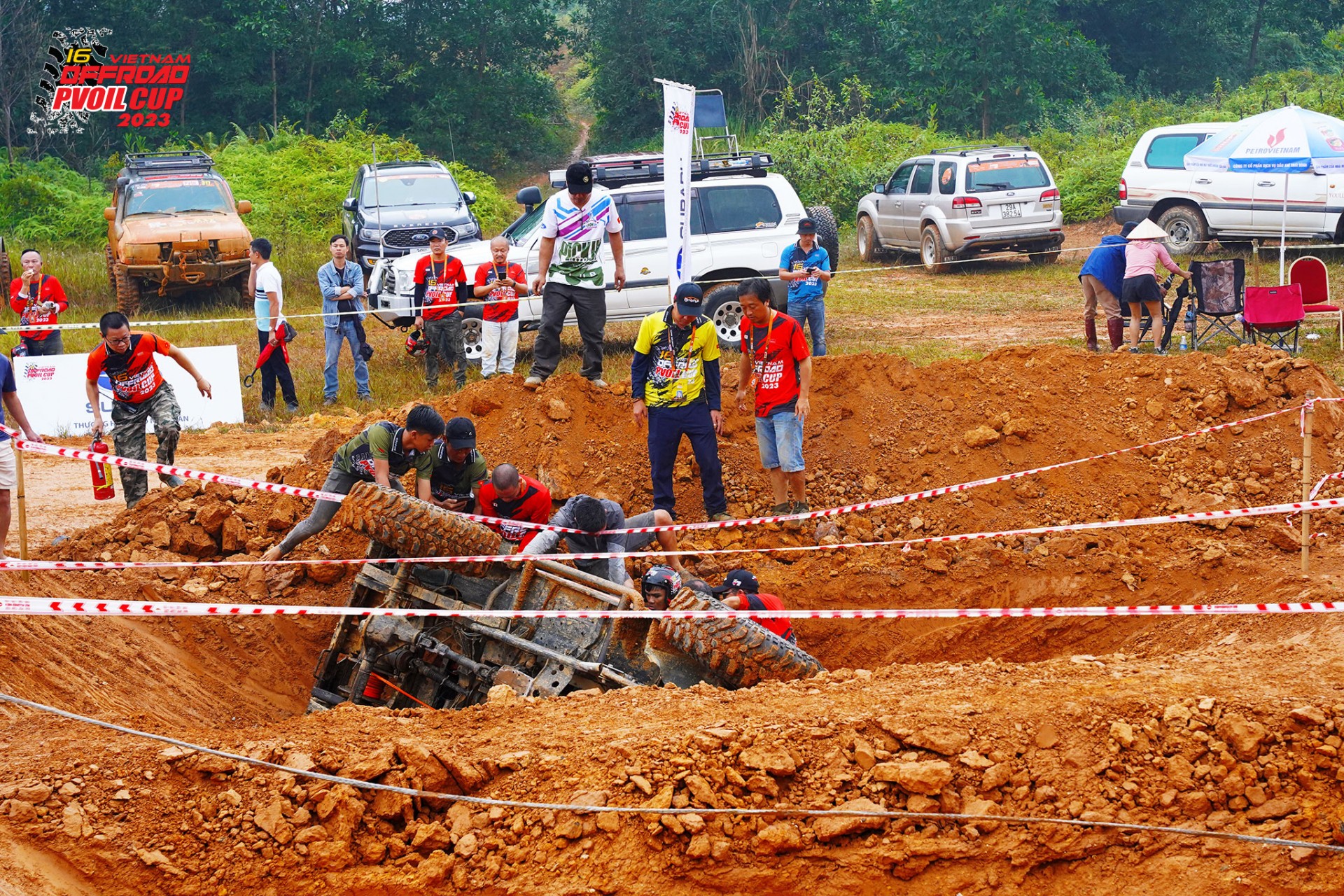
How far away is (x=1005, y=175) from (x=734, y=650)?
15.0 metres

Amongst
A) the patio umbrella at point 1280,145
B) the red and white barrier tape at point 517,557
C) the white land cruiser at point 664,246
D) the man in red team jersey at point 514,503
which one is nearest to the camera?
the red and white barrier tape at point 517,557

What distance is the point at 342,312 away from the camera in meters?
13.4

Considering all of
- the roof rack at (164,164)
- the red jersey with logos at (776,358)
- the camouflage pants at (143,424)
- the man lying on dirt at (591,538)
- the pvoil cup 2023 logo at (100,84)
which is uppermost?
the pvoil cup 2023 logo at (100,84)

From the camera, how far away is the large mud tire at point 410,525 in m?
6.80

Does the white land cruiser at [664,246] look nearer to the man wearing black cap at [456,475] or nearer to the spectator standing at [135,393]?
the spectator standing at [135,393]

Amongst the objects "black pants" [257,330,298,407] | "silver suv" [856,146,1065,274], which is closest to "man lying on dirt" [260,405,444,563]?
"black pants" [257,330,298,407]

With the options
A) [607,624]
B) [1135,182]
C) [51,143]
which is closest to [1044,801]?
[607,624]

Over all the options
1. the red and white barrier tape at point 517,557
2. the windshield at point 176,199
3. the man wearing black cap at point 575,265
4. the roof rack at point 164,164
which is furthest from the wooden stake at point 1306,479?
the roof rack at point 164,164

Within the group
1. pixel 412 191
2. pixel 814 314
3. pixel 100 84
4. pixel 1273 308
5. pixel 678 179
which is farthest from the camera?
pixel 100 84

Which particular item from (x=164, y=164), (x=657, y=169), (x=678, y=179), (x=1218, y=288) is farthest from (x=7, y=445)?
(x=164, y=164)

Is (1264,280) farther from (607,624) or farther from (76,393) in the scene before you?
(76,393)

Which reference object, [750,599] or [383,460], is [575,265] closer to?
[383,460]

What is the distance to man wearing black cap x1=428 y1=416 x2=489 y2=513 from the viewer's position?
317 inches

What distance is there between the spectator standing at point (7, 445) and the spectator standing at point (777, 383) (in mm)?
4992
